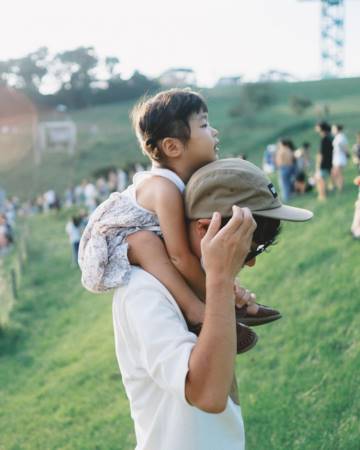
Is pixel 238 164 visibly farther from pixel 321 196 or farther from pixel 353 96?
pixel 353 96

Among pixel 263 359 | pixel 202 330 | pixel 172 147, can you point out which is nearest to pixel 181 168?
pixel 172 147

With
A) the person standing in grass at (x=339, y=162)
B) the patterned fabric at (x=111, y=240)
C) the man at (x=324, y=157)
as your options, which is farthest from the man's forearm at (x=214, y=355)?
the person standing in grass at (x=339, y=162)

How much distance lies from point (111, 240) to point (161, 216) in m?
0.17

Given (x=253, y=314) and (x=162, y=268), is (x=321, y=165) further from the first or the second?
(x=162, y=268)

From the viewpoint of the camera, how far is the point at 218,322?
1492 mm

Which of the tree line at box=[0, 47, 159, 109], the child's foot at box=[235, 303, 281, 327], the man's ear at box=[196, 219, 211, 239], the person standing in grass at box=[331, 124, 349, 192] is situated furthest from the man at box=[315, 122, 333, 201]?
the tree line at box=[0, 47, 159, 109]

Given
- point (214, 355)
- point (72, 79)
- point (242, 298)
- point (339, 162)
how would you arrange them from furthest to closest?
1. point (72, 79)
2. point (339, 162)
3. point (242, 298)
4. point (214, 355)

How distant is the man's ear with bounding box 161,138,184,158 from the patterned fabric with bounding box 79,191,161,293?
20 centimetres

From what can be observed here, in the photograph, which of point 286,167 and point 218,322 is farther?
point 286,167

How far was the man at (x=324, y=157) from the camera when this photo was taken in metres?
11.7

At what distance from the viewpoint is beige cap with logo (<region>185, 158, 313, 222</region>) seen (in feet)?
5.39

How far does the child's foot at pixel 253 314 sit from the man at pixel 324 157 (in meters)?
9.86

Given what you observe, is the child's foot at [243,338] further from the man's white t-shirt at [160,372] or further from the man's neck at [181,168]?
the man's neck at [181,168]

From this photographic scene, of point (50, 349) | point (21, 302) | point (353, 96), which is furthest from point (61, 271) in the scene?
point (353, 96)
